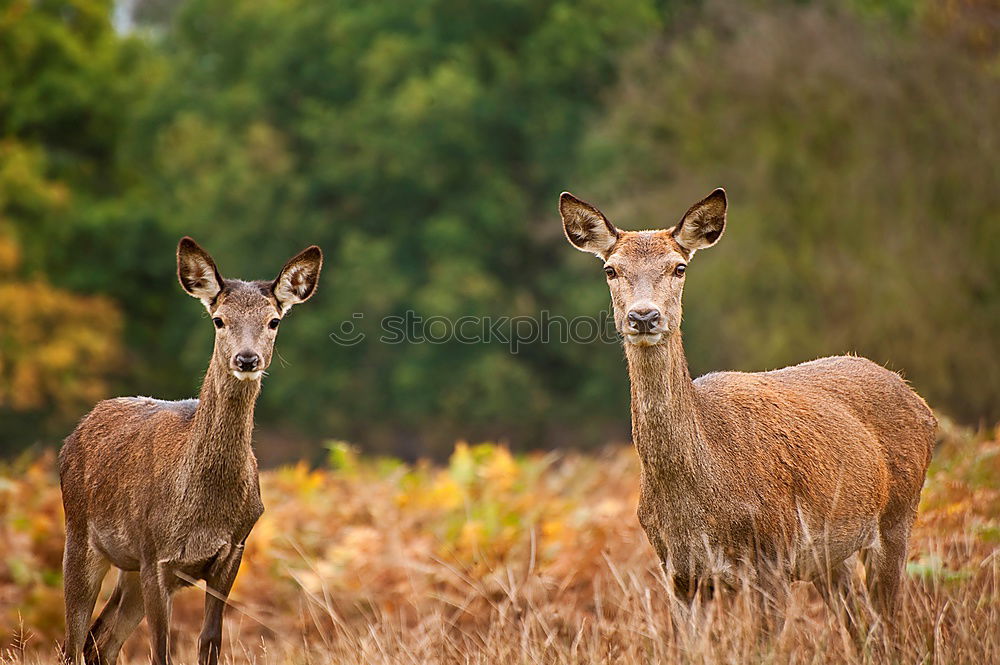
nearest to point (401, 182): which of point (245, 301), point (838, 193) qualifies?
point (838, 193)

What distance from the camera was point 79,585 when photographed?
7.81 m

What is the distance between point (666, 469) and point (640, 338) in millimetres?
684

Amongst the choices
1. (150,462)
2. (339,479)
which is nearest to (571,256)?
(339,479)

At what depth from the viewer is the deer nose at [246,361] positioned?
7055 millimetres

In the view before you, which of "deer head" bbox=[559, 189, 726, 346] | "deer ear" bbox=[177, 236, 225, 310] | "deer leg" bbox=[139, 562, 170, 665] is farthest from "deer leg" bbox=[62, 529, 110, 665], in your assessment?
"deer head" bbox=[559, 189, 726, 346]

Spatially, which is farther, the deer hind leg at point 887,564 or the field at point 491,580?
the deer hind leg at point 887,564

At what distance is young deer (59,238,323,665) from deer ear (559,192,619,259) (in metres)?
1.42

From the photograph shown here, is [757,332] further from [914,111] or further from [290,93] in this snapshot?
[290,93]

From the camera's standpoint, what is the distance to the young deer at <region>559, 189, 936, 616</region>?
271 inches

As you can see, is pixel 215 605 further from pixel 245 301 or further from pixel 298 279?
pixel 298 279

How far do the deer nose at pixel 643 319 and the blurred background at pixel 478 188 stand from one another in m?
20.1

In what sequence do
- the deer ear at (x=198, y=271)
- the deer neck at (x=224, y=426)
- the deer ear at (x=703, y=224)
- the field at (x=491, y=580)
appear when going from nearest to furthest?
the field at (x=491, y=580) → the deer neck at (x=224, y=426) → the deer ear at (x=703, y=224) → the deer ear at (x=198, y=271)

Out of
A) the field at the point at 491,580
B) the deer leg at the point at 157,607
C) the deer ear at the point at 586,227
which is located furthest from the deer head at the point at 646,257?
the deer leg at the point at 157,607

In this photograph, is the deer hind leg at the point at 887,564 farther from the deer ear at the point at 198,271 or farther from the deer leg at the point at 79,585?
the deer leg at the point at 79,585
